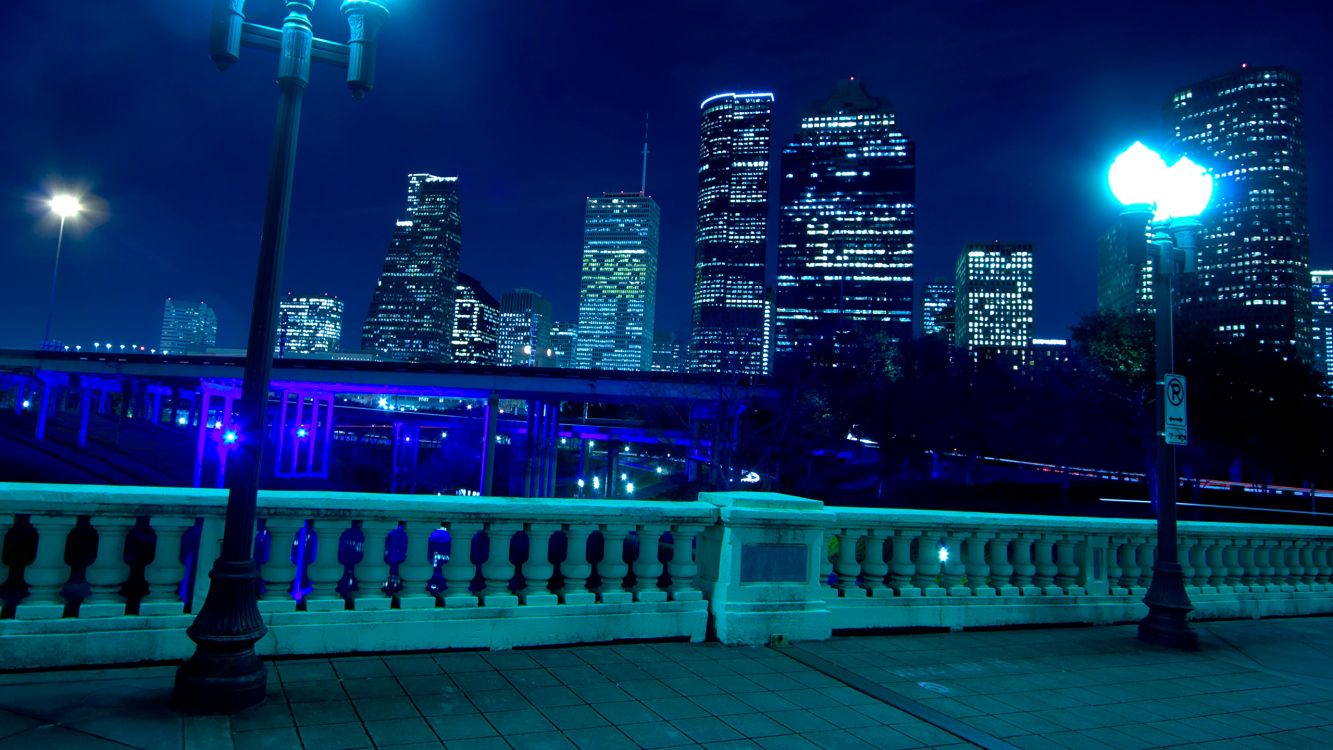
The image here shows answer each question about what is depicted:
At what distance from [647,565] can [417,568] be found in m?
1.92

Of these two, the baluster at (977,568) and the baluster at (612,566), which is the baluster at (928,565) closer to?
the baluster at (977,568)

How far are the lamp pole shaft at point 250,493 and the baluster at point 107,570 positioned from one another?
83cm

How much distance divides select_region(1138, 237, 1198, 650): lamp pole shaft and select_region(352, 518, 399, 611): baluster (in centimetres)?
725

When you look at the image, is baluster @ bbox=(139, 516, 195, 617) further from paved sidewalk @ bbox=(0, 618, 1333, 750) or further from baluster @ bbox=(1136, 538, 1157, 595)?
baluster @ bbox=(1136, 538, 1157, 595)

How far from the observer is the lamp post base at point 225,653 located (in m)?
4.54

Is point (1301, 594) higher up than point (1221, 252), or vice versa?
point (1221, 252)

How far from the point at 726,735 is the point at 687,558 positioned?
237 centimetres

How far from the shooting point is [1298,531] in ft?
34.9

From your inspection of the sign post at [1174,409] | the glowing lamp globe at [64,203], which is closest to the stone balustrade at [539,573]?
the sign post at [1174,409]

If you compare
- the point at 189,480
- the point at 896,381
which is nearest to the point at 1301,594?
the point at 896,381

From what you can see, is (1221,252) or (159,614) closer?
(159,614)

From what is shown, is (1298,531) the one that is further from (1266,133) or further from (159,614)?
(1266,133)

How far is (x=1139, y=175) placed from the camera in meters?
8.67

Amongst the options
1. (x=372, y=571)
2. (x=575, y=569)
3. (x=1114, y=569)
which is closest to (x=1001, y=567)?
(x=1114, y=569)
